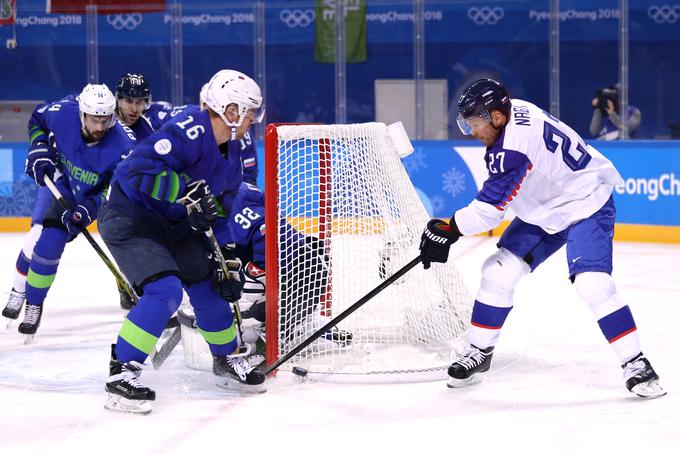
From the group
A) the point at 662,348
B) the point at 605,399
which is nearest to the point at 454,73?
the point at 662,348

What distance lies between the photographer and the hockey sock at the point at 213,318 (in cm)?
340

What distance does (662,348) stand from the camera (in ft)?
13.6

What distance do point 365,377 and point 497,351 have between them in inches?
27.0

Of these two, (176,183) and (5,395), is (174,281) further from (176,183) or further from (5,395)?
(5,395)

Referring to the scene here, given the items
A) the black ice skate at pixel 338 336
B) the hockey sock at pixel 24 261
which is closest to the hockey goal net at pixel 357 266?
the black ice skate at pixel 338 336

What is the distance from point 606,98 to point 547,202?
4.88 m

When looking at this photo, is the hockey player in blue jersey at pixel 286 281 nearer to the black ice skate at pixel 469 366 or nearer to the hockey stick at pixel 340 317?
the hockey stick at pixel 340 317

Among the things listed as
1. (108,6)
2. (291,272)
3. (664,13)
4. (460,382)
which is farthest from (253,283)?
(664,13)

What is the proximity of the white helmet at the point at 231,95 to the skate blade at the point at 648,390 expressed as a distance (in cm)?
138

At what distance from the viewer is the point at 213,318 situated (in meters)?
3.45

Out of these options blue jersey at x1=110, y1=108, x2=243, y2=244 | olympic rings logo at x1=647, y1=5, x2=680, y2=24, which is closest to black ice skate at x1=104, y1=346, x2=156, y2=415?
blue jersey at x1=110, y1=108, x2=243, y2=244

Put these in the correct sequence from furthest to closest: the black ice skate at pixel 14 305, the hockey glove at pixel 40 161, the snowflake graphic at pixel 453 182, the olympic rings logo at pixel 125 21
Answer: the olympic rings logo at pixel 125 21, the snowflake graphic at pixel 453 182, the black ice skate at pixel 14 305, the hockey glove at pixel 40 161

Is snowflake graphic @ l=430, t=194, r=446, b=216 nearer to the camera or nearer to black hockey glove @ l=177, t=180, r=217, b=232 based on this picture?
the camera

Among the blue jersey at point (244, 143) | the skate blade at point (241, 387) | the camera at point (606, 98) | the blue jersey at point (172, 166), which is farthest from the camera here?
the camera at point (606, 98)
